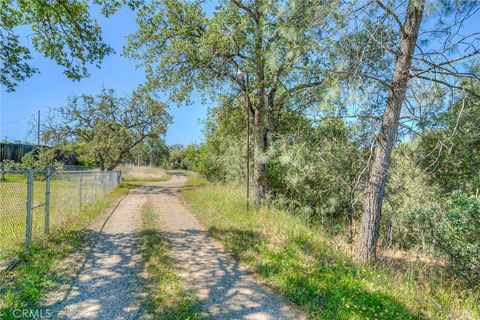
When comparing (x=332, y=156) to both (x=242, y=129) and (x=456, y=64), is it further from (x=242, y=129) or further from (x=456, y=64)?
(x=242, y=129)

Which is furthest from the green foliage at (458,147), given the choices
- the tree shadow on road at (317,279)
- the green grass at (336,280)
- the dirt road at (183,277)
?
the dirt road at (183,277)

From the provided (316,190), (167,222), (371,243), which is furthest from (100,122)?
(371,243)

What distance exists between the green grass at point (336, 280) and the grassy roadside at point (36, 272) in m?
2.90

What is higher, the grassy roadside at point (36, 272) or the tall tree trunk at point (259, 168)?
the tall tree trunk at point (259, 168)

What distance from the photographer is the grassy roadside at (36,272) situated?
2977 millimetres

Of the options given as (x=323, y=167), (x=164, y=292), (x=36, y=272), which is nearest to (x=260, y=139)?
(x=323, y=167)

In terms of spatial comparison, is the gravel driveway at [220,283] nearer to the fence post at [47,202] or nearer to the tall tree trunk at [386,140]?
the tall tree trunk at [386,140]

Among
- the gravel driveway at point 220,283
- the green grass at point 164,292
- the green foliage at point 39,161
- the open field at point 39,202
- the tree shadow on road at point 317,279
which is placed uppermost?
the green foliage at point 39,161

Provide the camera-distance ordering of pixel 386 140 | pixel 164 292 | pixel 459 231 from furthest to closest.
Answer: pixel 386 140 → pixel 459 231 → pixel 164 292

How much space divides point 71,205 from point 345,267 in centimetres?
765

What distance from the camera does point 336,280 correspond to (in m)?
3.75

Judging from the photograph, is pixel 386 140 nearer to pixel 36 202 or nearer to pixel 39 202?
pixel 39 202

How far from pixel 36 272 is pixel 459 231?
20.5 feet

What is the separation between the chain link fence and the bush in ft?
22.5
